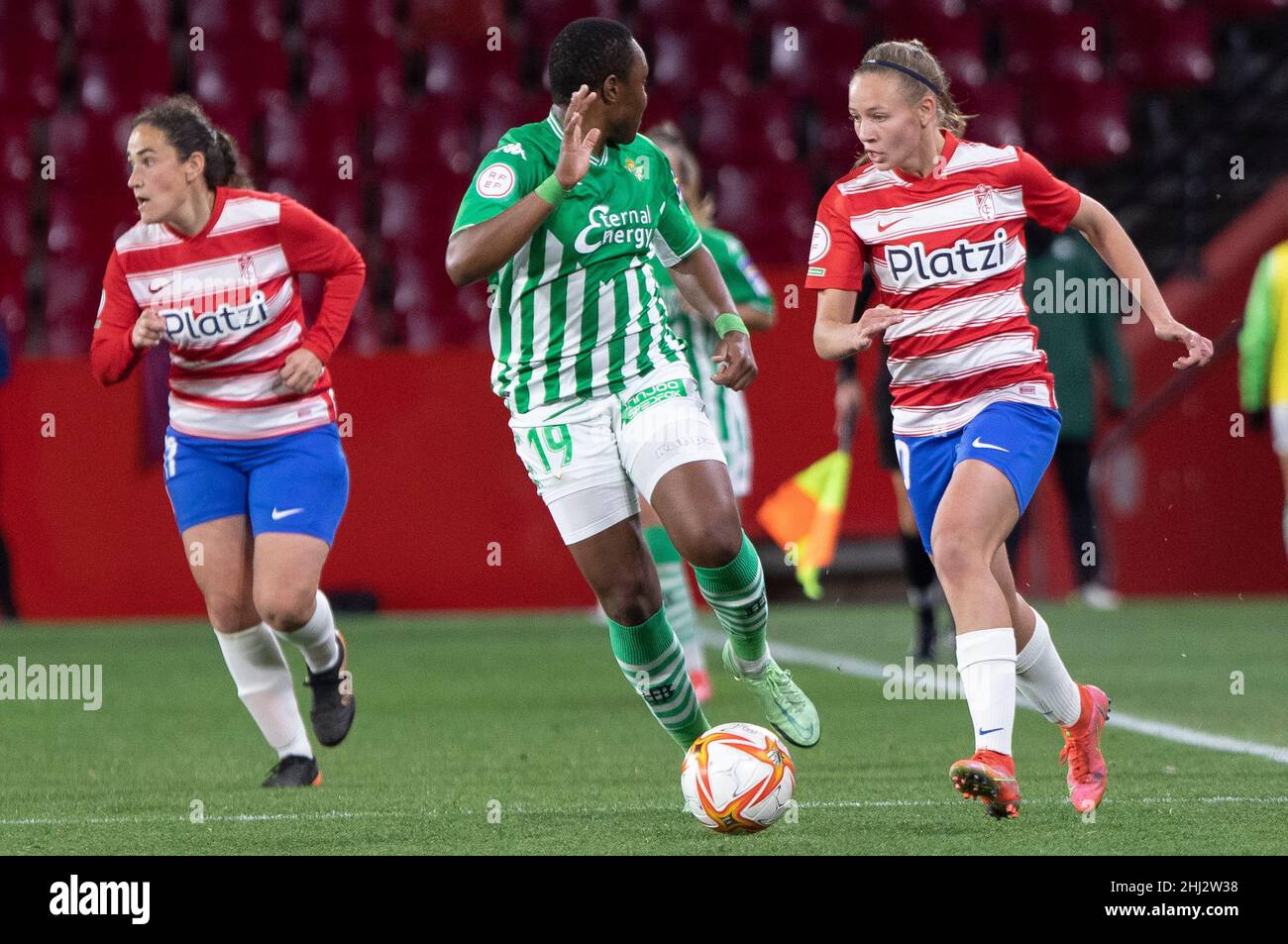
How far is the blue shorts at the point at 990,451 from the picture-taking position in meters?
5.12

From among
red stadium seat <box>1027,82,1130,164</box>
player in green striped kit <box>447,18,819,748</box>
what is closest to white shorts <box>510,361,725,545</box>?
player in green striped kit <box>447,18,819,748</box>

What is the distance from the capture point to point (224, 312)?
241 inches

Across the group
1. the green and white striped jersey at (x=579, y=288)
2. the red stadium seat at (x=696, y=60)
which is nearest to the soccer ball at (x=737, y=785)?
the green and white striped jersey at (x=579, y=288)

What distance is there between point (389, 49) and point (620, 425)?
10.0 meters

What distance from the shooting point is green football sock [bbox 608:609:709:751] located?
5.51 m

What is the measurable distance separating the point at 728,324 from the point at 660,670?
Result: 986 mm

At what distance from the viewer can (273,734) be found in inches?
247

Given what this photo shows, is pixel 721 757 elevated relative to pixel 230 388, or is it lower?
lower

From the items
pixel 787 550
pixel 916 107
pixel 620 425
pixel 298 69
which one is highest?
pixel 298 69

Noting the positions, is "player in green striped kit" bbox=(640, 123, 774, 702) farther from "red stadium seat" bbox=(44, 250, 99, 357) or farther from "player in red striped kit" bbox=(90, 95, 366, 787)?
"red stadium seat" bbox=(44, 250, 99, 357)

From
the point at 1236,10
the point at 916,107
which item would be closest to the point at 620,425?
the point at 916,107

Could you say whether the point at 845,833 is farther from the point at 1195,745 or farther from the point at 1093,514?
the point at 1093,514

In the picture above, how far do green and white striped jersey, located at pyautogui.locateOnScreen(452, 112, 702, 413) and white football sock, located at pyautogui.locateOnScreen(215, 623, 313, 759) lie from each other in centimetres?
130

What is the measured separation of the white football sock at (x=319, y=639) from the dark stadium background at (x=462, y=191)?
6773 mm
